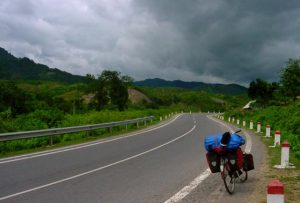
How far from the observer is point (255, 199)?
7.97m

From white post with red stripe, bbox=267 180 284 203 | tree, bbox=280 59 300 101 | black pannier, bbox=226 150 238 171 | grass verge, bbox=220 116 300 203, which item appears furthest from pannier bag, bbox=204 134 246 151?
tree, bbox=280 59 300 101

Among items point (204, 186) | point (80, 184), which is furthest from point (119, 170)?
point (204, 186)

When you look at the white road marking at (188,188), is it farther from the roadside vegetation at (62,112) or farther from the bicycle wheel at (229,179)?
the roadside vegetation at (62,112)

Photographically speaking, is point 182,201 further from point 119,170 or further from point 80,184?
point 119,170

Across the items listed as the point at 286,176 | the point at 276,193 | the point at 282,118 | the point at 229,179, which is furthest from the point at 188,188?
the point at 282,118

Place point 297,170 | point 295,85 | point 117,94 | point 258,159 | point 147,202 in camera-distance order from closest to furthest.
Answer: point 147,202 < point 297,170 < point 258,159 < point 295,85 < point 117,94

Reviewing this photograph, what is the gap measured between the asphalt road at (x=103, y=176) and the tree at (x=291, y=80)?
2020 inches

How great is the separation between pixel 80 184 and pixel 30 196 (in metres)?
1.45

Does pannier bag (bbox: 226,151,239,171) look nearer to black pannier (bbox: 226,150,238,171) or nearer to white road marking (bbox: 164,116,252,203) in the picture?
black pannier (bbox: 226,150,238,171)

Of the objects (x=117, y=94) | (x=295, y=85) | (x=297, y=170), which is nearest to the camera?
(x=297, y=170)

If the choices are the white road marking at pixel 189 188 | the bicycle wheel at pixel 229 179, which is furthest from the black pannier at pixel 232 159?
the white road marking at pixel 189 188

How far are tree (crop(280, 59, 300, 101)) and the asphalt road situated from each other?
168 feet

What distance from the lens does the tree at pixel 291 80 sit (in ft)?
209

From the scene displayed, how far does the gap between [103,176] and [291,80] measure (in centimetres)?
5888
